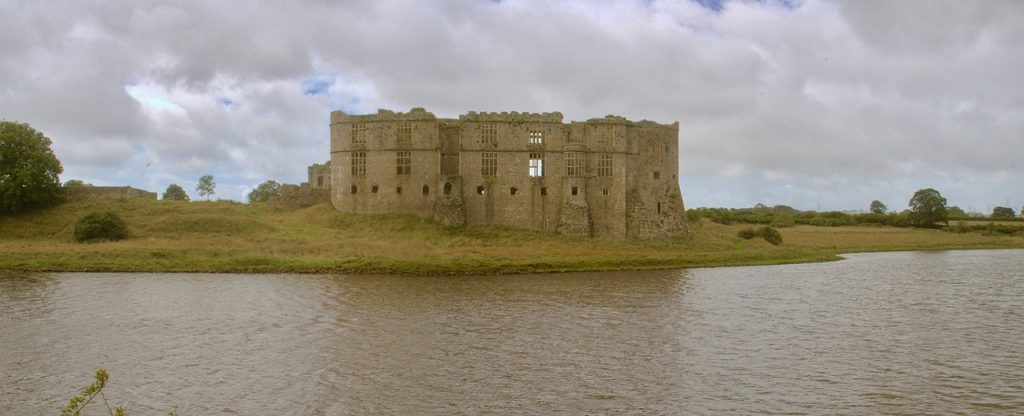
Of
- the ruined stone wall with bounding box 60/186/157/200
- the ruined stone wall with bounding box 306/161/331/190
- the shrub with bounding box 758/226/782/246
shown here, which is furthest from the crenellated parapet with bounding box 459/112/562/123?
the ruined stone wall with bounding box 60/186/157/200

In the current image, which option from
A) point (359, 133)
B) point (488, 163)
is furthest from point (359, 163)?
point (488, 163)

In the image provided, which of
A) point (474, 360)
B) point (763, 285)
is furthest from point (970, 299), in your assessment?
point (474, 360)

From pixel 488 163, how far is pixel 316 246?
13.5 metres

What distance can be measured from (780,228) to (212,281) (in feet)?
218

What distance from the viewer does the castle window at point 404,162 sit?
5097cm

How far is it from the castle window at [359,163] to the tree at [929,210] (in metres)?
66.5

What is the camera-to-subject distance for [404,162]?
51.0 m

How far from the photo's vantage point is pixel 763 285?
36.3 m

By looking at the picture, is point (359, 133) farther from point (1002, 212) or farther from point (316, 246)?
point (1002, 212)

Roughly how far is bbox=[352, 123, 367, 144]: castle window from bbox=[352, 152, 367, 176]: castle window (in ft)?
2.75

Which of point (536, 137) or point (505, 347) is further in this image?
point (536, 137)

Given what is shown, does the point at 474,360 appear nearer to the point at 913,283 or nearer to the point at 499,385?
the point at 499,385

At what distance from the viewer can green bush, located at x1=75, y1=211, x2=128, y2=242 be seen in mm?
44938

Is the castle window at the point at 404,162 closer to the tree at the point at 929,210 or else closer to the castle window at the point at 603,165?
the castle window at the point at 603,165
